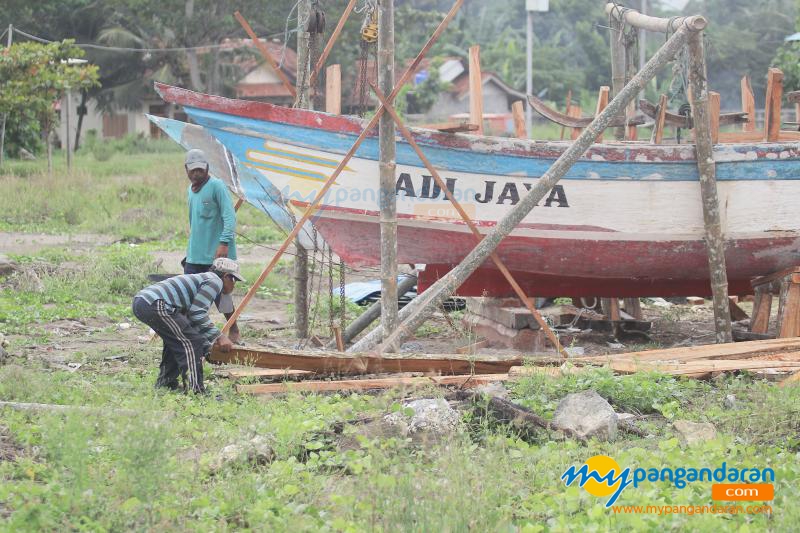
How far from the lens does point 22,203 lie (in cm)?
1756

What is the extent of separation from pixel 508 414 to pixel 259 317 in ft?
17.7

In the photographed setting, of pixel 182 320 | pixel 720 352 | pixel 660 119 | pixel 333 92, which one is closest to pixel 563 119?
pixel 660 119

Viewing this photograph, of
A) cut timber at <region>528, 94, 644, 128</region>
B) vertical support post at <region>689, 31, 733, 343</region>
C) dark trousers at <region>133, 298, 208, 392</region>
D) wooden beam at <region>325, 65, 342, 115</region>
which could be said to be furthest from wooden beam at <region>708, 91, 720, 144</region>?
dark trousers at <region>133, 298, 208, 392</region>

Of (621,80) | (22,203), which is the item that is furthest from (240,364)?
(22,203)

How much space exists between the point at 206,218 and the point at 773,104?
16.8 feet

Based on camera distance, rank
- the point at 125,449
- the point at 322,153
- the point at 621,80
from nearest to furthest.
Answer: the point at 125,449, the point at 322,153, the point at 621,80

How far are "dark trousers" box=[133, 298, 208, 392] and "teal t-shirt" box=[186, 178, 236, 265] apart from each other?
1.49 metres

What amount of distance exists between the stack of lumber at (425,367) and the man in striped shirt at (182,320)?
0.99ft

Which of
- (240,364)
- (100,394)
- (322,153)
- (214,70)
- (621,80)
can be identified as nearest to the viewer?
(100,394)

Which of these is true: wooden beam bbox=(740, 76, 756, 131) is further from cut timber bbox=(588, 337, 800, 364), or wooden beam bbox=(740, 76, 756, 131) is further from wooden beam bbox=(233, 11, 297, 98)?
wooden beam bbox=(233, 11, 297, 98)

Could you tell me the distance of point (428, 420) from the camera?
18.5ft

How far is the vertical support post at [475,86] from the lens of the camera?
30.3 feet

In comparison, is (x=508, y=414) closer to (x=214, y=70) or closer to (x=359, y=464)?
(x=359, y=464)

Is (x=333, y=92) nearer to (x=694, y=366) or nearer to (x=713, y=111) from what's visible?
(x=713, y=111)
